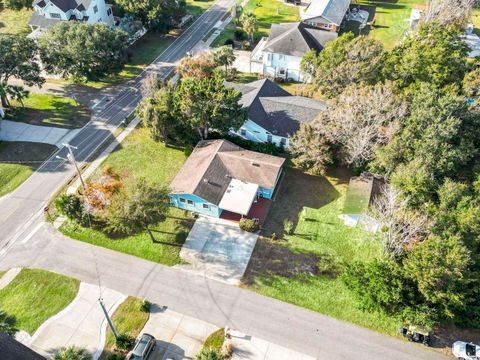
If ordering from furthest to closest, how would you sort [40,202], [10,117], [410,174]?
[10,117] → [40,202] → [410,174]

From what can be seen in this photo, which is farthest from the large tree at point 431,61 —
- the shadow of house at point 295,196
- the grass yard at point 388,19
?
the grass yard at point 388,19

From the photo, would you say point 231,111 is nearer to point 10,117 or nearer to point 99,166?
point 99,166

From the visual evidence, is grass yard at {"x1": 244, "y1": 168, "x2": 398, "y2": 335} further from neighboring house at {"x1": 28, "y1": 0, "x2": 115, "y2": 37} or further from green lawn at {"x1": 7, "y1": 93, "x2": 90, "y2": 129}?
neighboring house at {"x1": 28, "y1": 0, "x2": 115, "y2": 37}

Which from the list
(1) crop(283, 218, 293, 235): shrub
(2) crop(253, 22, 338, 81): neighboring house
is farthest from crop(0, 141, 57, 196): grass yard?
(2) crop(253, 22, 338, 81): neighboring house

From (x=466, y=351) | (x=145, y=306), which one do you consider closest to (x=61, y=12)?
(x=145, y=306)

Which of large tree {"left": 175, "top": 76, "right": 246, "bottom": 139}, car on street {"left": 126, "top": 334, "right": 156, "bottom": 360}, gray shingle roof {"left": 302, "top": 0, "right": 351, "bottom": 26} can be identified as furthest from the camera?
gray shingle roof {"left": 302, "top": 0, "right": 351, "bottom": 26}

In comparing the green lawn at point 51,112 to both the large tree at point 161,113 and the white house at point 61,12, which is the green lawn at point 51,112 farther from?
the white house at point 61,12

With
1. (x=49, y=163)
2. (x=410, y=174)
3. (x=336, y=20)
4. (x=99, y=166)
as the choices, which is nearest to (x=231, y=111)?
(x=99, y=166)
